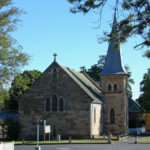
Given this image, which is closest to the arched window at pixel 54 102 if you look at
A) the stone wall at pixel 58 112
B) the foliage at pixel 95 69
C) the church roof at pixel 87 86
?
the stone wall at pixel 58 112

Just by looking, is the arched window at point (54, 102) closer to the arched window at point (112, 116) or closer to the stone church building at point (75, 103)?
the stone church building at point (75, 103)

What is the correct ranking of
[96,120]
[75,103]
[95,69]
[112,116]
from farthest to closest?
[95,69]
[112,116]
[96,120]
[75,103]

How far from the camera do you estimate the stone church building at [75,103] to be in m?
78.4

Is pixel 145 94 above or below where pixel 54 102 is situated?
above

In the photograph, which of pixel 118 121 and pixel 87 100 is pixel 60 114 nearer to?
pixel 87 100

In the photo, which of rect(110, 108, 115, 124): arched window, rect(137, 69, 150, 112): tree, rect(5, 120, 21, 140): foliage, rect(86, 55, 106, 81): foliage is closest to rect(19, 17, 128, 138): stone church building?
rect(110, 108, 115, 124): arched window

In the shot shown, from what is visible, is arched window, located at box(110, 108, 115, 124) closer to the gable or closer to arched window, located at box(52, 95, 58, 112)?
the gable

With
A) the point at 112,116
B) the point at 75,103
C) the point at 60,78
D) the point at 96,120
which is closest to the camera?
the point at 75,103

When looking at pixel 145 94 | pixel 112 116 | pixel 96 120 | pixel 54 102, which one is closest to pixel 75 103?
pixel 54 102

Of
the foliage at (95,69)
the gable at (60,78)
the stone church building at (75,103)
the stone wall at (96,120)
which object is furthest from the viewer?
the foliage at (95,69)

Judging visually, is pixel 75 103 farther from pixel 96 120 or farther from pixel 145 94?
pixel 145 94

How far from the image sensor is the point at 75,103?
78750 millimetres

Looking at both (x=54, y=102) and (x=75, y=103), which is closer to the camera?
(x=75, y=103)

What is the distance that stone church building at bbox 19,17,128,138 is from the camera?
78.4 m
